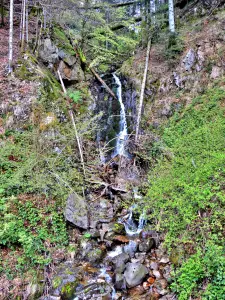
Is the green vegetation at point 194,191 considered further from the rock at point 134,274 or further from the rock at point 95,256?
the rock at point 95,256

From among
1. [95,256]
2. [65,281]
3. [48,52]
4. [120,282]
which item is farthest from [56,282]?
[48,52]

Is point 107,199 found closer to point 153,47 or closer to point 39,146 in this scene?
point 39,146

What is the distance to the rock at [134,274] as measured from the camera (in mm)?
4797

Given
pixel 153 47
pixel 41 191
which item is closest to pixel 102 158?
pixel 41 191

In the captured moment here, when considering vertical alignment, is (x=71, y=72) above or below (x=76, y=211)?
above

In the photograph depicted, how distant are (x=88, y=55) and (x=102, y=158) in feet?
25.7

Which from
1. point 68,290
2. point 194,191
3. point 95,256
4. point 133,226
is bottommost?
point 68,290

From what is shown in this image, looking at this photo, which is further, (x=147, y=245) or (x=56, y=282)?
(x=147, y=245)

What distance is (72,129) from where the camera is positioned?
8.52 meters

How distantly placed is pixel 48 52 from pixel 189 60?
21.7ft

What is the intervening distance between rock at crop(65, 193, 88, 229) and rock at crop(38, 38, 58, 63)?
7220mm

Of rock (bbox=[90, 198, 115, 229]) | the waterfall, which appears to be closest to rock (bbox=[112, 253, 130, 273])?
rock (bbox=[90, 198, 115, 229])

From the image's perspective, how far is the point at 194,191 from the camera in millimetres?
5188

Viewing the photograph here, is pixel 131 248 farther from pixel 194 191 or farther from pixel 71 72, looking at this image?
pixel 71 72
